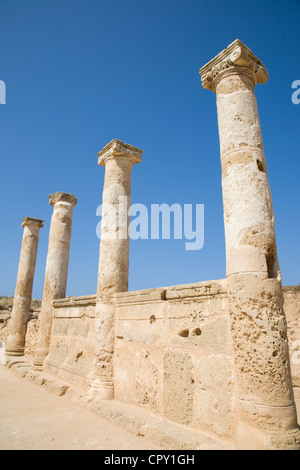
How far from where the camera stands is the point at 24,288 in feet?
35.2

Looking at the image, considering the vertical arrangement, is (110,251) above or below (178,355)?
above

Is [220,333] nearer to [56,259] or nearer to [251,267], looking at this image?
[251,267]

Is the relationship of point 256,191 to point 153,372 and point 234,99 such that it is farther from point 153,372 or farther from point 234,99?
point 153,372

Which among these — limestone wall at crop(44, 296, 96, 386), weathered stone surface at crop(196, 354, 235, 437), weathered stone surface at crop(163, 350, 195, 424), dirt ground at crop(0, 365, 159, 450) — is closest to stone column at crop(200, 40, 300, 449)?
weathered stone surface at crop(196, 354, 235, 437)

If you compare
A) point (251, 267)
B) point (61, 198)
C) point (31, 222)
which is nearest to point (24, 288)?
point (31, 222)

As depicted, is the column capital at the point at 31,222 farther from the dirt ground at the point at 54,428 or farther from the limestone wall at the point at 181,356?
the limestone wall at the point at 181,356

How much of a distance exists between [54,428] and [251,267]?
10.5 ft

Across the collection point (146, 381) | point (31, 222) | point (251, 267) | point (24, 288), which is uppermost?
point (31, 222)

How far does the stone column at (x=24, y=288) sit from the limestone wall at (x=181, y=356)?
6.37 meters

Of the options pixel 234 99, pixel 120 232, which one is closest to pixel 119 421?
pixel 120 232

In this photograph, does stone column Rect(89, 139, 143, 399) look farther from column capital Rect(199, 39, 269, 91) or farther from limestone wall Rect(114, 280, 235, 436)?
column capital Rect(199, 39, 269, 91)

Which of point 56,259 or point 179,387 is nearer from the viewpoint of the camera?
point 179,387
